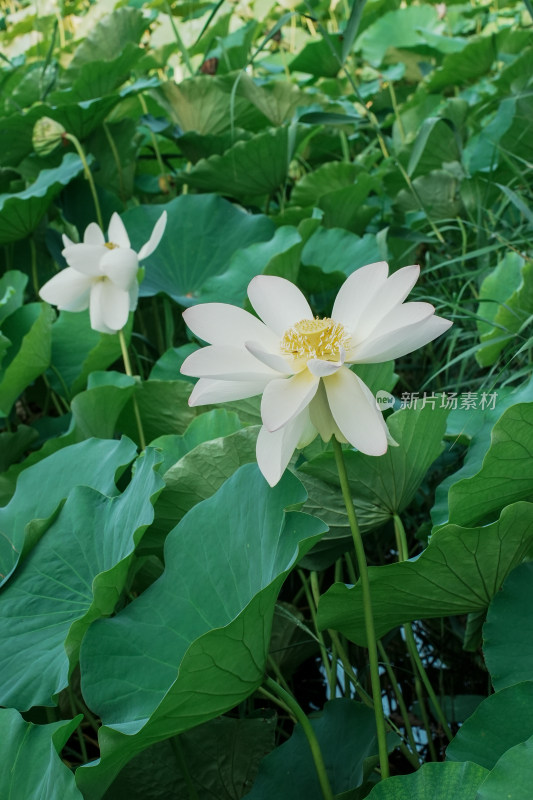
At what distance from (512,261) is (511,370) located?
0.22 m

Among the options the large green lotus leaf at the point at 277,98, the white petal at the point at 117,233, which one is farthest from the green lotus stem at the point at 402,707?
the large green lotus leaf at the point at 277,98

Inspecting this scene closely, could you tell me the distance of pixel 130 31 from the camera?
2.19 metres

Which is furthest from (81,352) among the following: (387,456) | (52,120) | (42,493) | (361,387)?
(361,387)

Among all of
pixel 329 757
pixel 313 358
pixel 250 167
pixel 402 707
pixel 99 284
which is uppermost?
pixel 313 358

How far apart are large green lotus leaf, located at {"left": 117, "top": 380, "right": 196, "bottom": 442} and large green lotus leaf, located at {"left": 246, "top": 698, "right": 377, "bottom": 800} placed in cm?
49

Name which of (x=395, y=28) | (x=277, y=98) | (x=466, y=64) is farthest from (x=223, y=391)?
(x=395, y=28)

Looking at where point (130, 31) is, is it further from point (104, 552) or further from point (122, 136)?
point (104, 552)

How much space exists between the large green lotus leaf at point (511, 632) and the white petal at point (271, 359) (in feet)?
1.05

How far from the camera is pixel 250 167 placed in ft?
5.98

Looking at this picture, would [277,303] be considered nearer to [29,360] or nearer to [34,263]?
[29,360]

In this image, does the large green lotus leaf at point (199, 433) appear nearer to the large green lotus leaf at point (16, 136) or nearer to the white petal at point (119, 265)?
the white petal at point (119, 265)

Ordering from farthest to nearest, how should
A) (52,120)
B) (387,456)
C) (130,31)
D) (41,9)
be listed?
(41,9), (130,31), (52,120), (387,456)

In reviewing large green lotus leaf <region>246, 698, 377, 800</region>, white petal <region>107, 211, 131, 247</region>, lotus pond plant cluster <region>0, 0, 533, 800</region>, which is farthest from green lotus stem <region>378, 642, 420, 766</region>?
white petal <region>107, 211, 131, 247</region>

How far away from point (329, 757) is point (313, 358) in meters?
0.44
